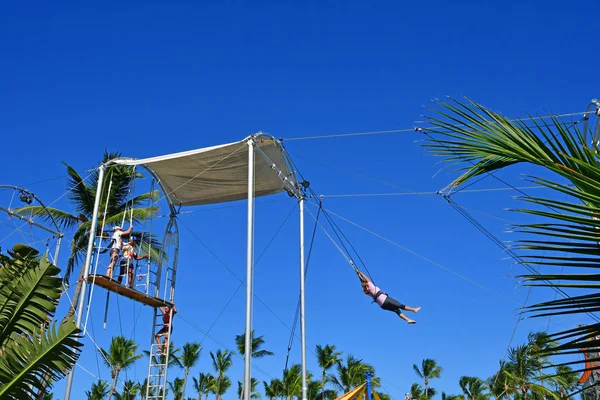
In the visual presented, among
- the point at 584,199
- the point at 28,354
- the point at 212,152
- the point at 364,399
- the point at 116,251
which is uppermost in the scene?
the point at 212,152

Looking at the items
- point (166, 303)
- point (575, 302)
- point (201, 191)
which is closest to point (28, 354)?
point (575, 302)

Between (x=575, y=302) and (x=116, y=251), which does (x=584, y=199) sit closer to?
(x=575, y=302)

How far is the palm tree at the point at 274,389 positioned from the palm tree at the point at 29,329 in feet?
135

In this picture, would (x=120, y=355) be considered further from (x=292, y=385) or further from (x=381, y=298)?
(x=381, y=298)

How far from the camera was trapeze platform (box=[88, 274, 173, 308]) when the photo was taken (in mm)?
12430

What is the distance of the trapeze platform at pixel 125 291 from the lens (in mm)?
12430

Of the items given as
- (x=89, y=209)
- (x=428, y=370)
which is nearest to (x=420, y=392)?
(x=428, y=370)

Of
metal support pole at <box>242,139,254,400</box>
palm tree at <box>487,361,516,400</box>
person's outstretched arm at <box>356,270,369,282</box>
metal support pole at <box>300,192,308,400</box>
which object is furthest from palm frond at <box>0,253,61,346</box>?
palm tree at <box>487,361,516,400</box>

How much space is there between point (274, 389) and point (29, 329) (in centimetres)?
4245

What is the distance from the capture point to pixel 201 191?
14797 millimetres

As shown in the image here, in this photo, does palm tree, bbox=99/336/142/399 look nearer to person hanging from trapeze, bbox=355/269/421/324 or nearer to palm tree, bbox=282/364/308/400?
palm tree, bbox=282/364/308/400

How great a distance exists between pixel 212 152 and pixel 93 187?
338 inches

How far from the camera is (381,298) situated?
12.3 m

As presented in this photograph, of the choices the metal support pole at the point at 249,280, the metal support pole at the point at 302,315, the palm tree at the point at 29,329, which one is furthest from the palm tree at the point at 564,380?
the metal support pole at the point at 302,315
